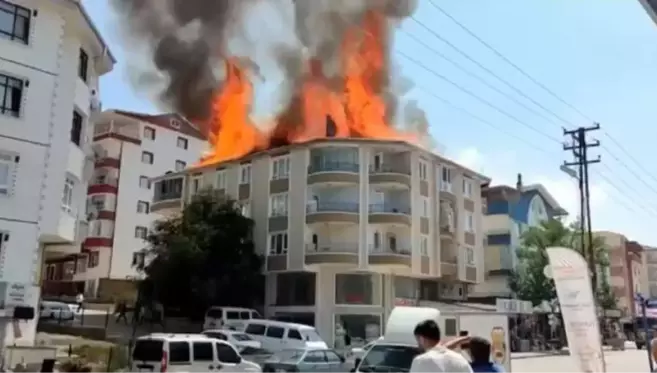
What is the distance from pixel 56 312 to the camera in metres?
38.1

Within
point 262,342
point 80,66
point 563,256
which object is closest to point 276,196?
point 262,342

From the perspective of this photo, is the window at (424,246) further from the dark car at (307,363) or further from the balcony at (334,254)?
the dark car at (307,363)

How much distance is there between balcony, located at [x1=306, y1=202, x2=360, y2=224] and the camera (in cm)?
3872

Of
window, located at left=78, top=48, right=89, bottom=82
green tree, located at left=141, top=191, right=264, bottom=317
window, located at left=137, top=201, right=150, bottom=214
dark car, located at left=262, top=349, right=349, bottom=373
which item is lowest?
dark car, located at left=262, top=349, right=349, bottom=373

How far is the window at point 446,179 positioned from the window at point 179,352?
96.6 ft

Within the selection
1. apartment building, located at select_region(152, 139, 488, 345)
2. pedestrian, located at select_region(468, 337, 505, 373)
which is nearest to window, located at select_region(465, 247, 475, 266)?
apartment building, located at select_region(152, 139, 488, 345)

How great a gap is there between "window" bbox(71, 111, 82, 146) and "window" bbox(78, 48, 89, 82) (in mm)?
1593

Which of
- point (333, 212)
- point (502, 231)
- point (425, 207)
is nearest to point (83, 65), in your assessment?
point (333, 212)

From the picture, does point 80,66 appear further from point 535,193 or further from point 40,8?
point 535,193

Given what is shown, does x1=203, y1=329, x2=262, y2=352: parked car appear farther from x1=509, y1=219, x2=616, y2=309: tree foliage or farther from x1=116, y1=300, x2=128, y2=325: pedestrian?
x1=509, y1=219, x2=616, y2=309: tree foliage

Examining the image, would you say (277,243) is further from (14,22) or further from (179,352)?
(179,352)

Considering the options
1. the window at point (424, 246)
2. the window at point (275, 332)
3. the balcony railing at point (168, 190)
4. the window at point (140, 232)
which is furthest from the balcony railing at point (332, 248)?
the window at point (140, 232)

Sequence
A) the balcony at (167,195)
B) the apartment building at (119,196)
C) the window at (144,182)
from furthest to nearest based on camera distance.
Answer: the window at (144,182)
the apartment building at (119,196)
the balcony at (167,195)

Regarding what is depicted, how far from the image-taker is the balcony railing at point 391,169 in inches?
1581
